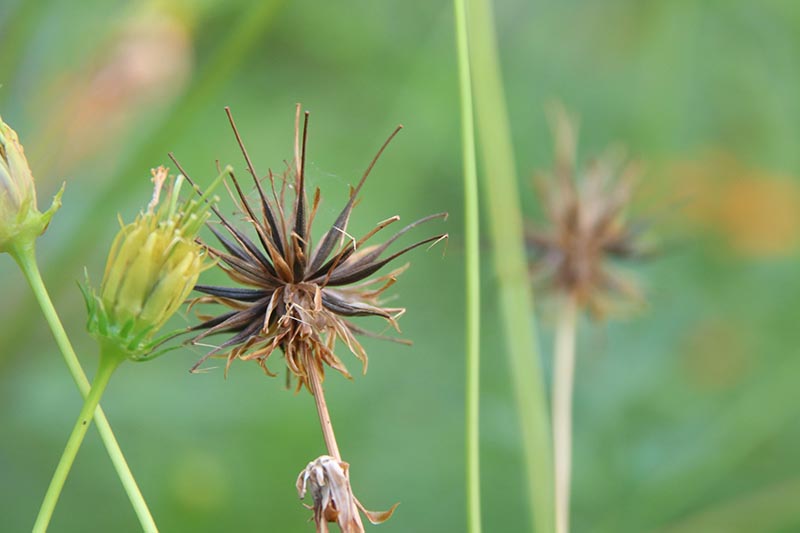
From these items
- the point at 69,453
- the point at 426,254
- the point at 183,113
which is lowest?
the point at 69,453

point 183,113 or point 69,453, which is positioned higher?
point 183,113

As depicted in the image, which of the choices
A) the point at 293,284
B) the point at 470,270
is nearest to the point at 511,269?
the point at 470,270

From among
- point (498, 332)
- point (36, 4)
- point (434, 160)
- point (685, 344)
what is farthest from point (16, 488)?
point (685, 344)

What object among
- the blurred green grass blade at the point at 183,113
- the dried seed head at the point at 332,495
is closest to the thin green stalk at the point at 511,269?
the blurred green grass blade at the point at 183,113

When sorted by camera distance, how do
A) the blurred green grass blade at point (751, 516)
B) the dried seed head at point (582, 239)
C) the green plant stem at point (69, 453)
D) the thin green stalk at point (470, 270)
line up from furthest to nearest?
the blurred green grass blade at point (751, 516)
the dried seed head at point (582, 239)
the thin green stalk at point (470, 270)
the green plant stem at point (69, 453)

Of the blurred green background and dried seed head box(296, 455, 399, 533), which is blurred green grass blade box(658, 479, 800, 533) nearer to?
the blurred green background

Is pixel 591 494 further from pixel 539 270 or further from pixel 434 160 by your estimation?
pixel 434 160

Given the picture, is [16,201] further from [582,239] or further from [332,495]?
[582,239]

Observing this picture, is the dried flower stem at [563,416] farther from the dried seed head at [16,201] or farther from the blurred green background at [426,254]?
the dried seed head at [16,201]
